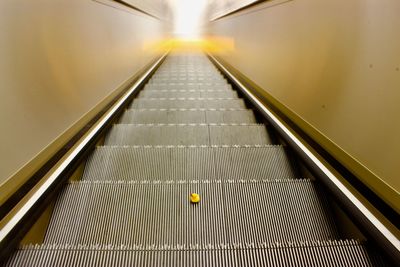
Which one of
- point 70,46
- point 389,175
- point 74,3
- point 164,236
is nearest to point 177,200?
point 164,236

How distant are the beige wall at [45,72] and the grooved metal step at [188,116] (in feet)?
1.39

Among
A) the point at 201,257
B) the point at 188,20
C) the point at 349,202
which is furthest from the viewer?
the point at 188,20

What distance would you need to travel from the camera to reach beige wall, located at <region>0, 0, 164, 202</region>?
132cm

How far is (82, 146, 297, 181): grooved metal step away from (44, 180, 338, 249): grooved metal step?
0.26 meters

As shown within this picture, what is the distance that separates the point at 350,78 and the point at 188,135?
1431 millimetres

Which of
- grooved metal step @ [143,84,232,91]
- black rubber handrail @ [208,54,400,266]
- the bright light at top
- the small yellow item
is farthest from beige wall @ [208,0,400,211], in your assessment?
the bright light at top

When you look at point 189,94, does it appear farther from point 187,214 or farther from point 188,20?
point 188,20

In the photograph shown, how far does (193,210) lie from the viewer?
1.47 m

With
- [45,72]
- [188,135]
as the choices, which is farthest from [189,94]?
[45,72]

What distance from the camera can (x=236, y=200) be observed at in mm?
1526

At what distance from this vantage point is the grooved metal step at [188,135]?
2.46 metres

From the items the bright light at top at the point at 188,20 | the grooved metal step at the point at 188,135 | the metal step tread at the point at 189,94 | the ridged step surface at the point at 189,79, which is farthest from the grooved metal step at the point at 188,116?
the bright light at top at the point at 188,20

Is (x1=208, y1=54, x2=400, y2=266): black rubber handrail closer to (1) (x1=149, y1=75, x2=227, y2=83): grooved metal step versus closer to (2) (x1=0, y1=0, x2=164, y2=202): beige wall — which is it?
(2) (x1=0, y1=0, x2=164, y2=202): beige wall

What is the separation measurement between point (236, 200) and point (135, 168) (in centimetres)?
80
